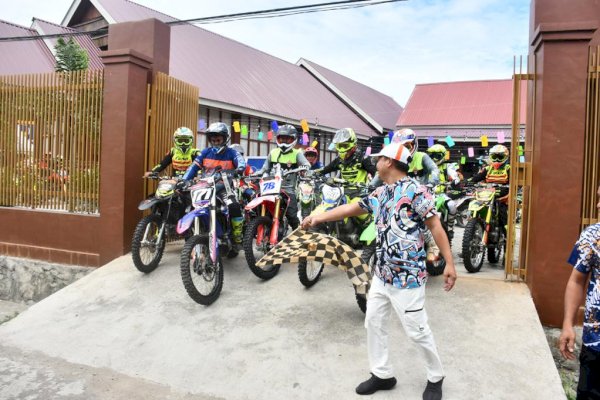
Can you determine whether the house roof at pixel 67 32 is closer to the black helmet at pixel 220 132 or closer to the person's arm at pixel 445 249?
the black helmet at pixel 220 132

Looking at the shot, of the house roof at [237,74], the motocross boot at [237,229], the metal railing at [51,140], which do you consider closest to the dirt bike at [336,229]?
the motocross boot at [237,229]

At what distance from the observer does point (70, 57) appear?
44.8 ft

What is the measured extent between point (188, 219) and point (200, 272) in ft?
1.96

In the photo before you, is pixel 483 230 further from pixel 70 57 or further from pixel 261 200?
pixel 70 57

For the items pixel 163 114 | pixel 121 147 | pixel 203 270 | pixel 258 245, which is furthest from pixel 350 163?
pixel 121 147

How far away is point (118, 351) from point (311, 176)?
10.0 feet

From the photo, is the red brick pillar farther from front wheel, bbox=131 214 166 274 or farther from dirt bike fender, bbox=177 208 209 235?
front wheel, bbox=131 214 166 274

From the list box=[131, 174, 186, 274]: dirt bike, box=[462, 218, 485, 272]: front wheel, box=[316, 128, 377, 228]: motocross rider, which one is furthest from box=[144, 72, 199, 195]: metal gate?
box=[462, 218, 485, 272]: front wheel

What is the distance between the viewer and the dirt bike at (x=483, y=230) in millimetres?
6113

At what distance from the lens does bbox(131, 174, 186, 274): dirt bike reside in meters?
5.77

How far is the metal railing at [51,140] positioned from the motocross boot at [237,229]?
2432 mm

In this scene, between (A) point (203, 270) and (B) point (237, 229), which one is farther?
(B) point (237, 229)

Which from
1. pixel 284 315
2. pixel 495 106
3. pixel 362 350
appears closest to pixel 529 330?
pixel 362 350

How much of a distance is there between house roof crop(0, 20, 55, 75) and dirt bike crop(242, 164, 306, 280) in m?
11.7
